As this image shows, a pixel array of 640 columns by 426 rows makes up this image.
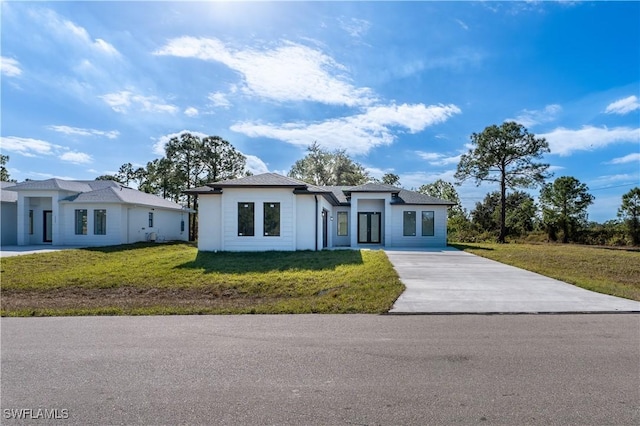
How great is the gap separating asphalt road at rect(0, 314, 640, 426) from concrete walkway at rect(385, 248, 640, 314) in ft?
2.89

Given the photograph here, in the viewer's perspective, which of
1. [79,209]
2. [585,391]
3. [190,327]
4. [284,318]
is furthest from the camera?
[79,209]

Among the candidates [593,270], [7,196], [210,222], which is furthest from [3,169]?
[593,270]

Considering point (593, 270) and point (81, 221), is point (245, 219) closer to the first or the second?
point (81, 221)

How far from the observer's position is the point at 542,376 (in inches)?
155

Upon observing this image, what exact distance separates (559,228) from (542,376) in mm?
31122

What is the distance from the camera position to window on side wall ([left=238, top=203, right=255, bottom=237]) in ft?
56.3

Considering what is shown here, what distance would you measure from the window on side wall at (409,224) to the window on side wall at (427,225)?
0.60 metres

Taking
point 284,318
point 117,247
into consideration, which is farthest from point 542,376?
point 117,247

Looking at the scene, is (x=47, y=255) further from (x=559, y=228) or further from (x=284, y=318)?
(x=559, y=228)

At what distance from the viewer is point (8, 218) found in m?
23.1

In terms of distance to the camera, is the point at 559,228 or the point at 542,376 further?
the point at 559,228

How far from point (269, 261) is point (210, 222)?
15.6 feet

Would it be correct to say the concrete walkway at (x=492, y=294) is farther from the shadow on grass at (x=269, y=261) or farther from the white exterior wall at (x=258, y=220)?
the white exterior wall at (x=258, y=220)

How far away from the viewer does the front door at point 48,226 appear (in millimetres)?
23250
